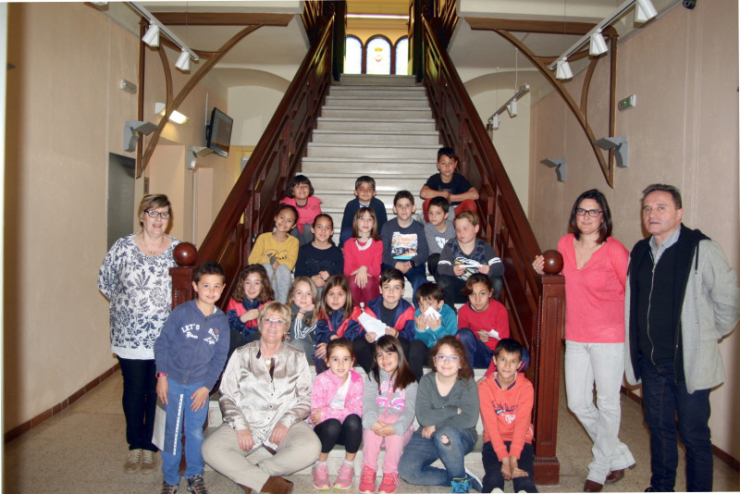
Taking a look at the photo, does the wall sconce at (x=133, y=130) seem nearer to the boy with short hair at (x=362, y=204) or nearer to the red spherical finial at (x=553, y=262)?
the boy with short hair at (x=362, y=204)

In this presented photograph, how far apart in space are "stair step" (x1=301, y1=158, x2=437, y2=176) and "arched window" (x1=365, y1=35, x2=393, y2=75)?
8.10 metres

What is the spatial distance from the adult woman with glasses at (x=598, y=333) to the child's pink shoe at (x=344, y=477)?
1073mm

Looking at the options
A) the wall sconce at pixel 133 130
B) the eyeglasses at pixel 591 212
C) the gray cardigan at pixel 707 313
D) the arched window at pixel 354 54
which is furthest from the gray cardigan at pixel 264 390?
the arched window at pixel 354 54

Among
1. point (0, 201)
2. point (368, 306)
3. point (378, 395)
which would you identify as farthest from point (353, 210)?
point (0, 201)

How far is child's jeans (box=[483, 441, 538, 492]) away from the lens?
2.32 metres

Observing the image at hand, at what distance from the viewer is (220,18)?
4492mm

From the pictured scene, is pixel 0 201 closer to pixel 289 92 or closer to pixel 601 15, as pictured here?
pixel 289 92

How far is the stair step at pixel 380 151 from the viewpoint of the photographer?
5.13m

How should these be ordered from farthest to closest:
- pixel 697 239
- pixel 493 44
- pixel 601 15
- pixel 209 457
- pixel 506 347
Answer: pixel 493 44 < pixel 601 15 < pixel 506 347 < pixel 209 457 < pixel 697 239

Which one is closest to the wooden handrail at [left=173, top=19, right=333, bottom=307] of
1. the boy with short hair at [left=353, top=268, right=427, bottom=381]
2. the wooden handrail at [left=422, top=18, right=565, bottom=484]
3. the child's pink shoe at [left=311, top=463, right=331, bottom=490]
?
the boy with short hair at [left=353, top=268, right=427, bottom=381]

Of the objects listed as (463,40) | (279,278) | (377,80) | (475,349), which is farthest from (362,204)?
(377,80)

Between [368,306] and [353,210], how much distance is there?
39.8 inches

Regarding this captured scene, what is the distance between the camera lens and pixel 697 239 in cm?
217

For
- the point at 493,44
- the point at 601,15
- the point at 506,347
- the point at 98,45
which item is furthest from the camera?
the point at 493,44
